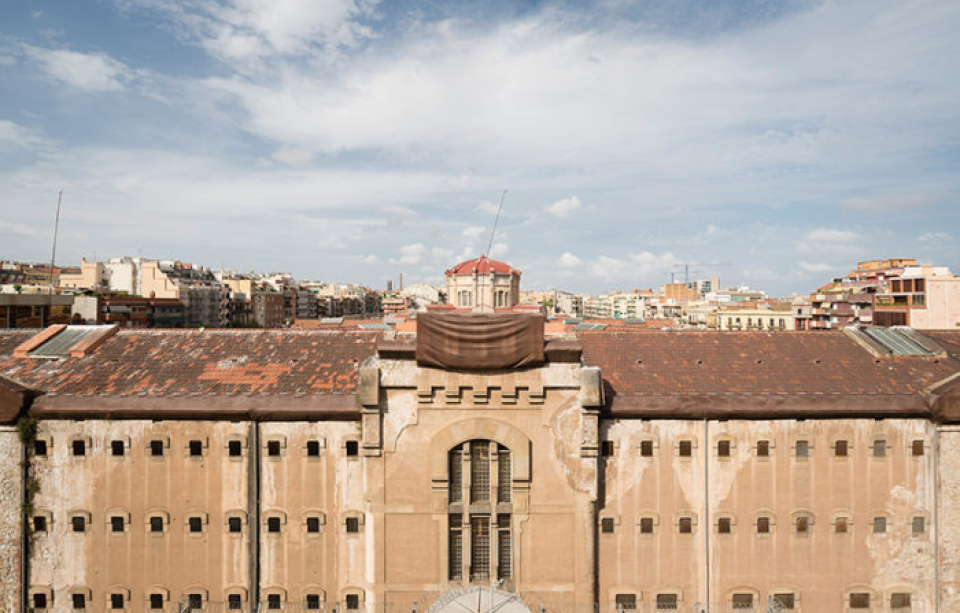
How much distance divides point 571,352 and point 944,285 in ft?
214

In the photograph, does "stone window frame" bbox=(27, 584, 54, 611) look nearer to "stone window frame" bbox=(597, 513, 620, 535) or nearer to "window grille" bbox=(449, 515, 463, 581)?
"window grille" bbox=(449, 515, 463, 581)

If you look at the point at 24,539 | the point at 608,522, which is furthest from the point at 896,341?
the point at 24,539

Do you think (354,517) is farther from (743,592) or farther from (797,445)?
(797,445)

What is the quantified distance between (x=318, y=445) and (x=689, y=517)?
47.6 ft

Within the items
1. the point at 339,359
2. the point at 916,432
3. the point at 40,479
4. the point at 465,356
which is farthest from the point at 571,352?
the point at 40,479

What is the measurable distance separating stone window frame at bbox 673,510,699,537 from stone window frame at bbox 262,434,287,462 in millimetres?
15202

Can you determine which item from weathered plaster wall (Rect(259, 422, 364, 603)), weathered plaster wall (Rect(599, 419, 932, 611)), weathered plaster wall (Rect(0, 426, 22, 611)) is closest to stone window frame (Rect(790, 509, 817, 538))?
weathered plaster wall (Rect(599, 419, 932, 611))

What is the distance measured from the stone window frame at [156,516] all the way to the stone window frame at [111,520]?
2.27 feet

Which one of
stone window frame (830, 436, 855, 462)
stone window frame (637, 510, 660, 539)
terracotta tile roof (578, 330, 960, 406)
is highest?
terracotta tile roof (578, 330, 960, 406)

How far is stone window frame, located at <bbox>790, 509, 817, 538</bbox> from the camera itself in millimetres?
23312

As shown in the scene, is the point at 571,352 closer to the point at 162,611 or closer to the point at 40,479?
the point at 162,611

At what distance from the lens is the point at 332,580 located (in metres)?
22.9

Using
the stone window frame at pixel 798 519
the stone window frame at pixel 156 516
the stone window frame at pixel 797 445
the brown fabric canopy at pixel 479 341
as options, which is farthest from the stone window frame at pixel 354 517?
the stone window frame at pixel 797 445

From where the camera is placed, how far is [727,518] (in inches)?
918
